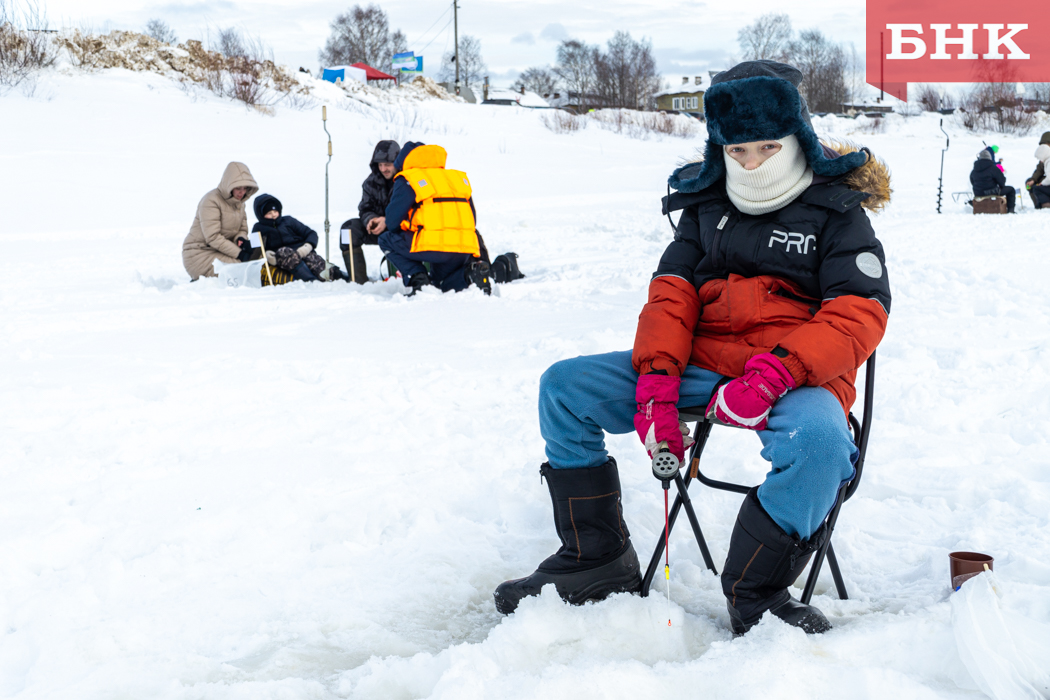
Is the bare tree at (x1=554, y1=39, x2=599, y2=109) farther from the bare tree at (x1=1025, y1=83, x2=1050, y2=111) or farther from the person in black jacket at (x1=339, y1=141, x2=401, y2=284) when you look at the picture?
the person in black jacket at (x1=339, y1=141, x2=401, y2=284)

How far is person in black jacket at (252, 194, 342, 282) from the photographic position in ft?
24.0

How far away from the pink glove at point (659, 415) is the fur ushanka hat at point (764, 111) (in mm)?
651

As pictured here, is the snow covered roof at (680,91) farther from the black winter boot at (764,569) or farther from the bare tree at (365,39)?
the black winter boot at (764,569)

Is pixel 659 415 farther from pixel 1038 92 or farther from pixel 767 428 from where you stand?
pixel 1038 92

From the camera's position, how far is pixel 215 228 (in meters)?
7.36

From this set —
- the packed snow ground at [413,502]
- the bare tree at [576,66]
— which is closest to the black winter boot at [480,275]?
the packed snow ground at [413,502]

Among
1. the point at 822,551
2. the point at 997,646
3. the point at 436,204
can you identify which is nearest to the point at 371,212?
the point at 436,204

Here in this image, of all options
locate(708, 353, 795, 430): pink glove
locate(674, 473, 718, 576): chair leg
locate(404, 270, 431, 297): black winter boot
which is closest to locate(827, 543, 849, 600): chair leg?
locate(674, 473, 718, 576): chair leg

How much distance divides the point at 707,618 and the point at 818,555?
1.07ft

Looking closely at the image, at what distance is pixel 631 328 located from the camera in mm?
4770

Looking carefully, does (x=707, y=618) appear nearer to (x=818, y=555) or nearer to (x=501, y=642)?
(x=818, y=555)

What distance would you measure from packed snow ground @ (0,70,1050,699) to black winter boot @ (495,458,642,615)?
0.06m

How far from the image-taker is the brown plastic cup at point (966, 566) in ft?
6.21

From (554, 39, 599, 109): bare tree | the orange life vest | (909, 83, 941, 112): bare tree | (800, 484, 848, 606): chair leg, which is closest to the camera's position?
(800, 484, 848, 606): chair leg
